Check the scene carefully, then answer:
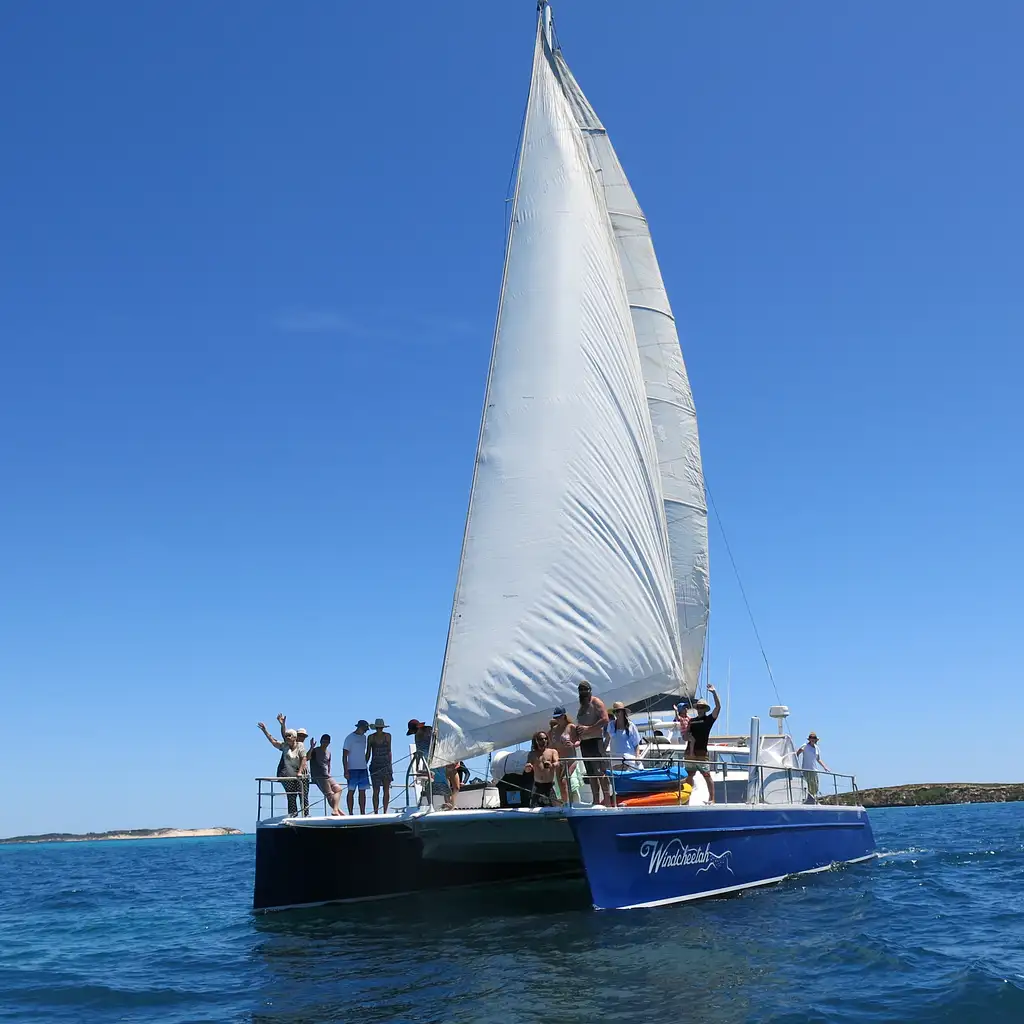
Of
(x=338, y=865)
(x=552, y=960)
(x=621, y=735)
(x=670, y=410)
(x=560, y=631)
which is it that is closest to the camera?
(x=552, y=960)

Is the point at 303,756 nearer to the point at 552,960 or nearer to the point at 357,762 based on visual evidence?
the point at 357,762

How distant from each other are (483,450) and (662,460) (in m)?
6.98

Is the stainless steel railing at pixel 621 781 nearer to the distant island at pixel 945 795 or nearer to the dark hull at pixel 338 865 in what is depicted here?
the dark hull at pixel 338 865

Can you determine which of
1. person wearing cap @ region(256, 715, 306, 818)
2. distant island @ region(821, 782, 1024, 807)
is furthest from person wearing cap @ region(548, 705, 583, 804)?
distant island @ region(821, 782, 1024, 807)

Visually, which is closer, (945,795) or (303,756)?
(303,756)

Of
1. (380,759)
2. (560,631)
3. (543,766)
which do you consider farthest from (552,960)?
(380,759)

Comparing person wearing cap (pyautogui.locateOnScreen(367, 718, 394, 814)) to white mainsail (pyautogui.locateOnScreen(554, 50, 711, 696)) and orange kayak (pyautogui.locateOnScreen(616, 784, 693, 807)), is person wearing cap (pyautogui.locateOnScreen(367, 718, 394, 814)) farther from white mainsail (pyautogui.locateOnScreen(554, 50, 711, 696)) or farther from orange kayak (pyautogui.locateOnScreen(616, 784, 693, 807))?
white mainsail (pyautogui.locateOnScreen(554, 50, 711, 696))

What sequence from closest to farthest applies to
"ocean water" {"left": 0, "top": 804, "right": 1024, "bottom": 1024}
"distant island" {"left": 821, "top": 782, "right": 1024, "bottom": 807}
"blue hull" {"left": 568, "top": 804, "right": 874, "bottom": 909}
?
"ocean water" {"left": 0, "top": 804, "right": 1024, "bottom": 1024}
"blue hull" {"left": 568, "top": 804, "right": 874, "bottom": 909}
"distant island" {"left": 821, "top": 782, "right": 1024, "bottom": 807}

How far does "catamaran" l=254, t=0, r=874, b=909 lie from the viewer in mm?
12406

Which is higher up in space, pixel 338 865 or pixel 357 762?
pixel 357 762

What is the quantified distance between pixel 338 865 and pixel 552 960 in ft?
16.1

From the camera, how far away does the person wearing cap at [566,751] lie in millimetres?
11755

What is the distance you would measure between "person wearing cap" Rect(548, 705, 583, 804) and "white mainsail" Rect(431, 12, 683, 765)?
64 cm

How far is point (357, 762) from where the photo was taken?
14.3 metres
